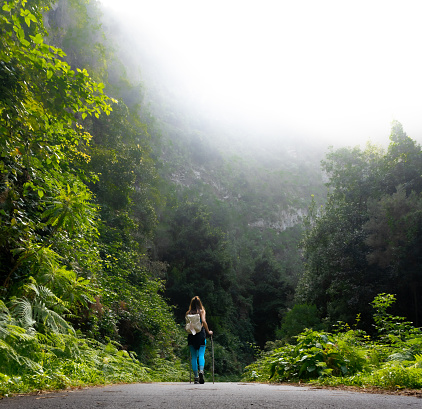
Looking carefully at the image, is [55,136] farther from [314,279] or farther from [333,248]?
[314,279]

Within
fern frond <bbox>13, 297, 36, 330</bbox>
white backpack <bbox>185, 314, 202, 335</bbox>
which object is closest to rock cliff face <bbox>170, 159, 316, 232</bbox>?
white backpack <bbox>185, 314, 202, 335</bbox>

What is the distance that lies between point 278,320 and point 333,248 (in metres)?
20.5

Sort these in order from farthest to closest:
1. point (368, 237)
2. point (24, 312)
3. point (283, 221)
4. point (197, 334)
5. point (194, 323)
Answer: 1. point (283, 221)
2. point (368, 237)
3. point (197, 334)
4. point (194, 323)
5. point (24, 312)

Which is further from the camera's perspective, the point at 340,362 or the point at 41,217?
the point at 41,217

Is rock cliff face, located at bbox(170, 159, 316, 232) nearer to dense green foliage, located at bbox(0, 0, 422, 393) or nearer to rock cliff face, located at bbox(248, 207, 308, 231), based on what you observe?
rock cliff face, located at bbox(248, 207, 308, 231)

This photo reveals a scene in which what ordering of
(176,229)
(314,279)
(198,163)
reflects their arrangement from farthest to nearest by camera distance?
(198,163) < (176,229) < (314,279)

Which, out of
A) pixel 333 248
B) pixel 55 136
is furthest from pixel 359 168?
pixel 55 136

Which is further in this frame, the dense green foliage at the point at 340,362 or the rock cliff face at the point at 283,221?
the rock cliff face at the point at 283,221

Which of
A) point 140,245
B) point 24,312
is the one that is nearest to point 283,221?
point 140,245

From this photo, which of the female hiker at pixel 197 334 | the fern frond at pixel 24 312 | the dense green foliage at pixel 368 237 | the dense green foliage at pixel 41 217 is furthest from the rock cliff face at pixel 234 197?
the fern frond at pixel 24 312

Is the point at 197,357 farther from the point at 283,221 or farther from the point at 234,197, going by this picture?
the point at 283,221

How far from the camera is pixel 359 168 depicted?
29.6m

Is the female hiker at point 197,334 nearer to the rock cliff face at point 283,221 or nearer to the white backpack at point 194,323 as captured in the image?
the white backpack at point 194,323

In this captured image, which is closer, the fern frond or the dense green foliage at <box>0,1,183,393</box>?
the dense green foliage at <box>0,1,183,393</box>
